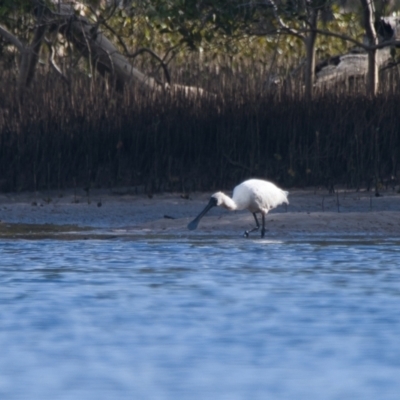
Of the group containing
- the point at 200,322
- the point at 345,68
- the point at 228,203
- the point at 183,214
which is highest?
the point at 345,68

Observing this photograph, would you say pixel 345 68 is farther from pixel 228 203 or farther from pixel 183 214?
pixel 228 203

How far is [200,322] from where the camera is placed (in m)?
7.27

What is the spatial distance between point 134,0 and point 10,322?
429 inches

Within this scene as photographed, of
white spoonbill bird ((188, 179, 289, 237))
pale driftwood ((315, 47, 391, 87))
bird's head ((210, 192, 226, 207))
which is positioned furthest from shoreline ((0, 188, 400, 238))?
pale driftwood ((315, 47, 391, 87))

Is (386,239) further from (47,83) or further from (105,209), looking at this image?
(47,83)

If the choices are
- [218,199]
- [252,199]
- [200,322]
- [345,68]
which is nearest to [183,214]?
[218,199]

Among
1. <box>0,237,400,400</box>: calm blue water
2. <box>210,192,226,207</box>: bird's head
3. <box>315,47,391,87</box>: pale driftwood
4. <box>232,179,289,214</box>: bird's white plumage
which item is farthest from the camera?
<box>315,47,391,87</box>: pale driftwood

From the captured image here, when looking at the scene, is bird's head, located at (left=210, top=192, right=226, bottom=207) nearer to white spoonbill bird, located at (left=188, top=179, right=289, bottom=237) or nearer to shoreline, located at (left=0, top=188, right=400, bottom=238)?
white spoonbill bird, located at (left=188, top=179, right=289, bottom=237)

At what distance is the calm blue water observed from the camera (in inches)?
227

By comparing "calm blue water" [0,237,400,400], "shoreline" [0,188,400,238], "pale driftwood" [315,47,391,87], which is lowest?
"calm blue water" [0,237,400,400]

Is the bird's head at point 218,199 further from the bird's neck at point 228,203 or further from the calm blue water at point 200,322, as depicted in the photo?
the calm blue water at point 200,322

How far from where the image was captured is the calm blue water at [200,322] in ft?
18.9

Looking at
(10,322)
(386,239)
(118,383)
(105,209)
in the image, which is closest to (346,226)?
(386,239)

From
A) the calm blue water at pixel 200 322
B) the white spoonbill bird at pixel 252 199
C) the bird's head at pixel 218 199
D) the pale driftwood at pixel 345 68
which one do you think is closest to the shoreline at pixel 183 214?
the white spoonbill bird at pixel 252 199
